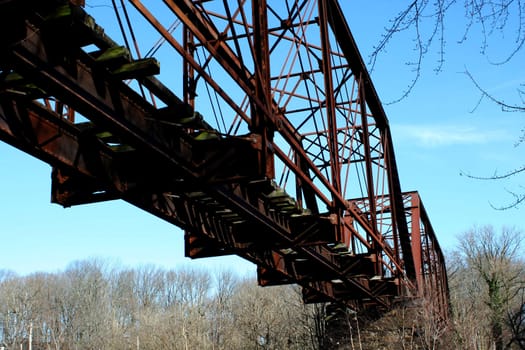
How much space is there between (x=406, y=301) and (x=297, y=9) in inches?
672

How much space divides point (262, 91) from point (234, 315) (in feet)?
160

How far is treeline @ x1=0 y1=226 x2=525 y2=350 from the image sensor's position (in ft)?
86.5

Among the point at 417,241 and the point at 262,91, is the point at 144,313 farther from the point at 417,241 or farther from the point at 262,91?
the point at 262,91

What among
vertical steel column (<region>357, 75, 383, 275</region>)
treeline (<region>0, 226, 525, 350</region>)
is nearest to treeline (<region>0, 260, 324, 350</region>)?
treeline (<region>0, 226, 525, 350</region>)

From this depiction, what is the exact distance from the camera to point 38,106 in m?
7.64

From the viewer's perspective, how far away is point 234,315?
55.3 m

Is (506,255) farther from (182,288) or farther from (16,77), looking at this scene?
(16,77)

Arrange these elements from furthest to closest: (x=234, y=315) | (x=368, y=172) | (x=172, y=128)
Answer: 1. (x=234, y=315)
2. (x=368, y=172)
3. (x=172, y=128)

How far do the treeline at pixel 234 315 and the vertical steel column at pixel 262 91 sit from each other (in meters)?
11.7

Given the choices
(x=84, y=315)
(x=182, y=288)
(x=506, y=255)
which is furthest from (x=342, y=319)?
(x=182, y=288)

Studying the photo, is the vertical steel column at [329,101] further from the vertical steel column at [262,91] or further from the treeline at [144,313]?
the treeline at [144,313]

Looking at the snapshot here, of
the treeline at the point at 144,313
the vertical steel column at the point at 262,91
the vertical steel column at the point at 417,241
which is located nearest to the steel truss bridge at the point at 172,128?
the vertical steel column at the point at 262,91

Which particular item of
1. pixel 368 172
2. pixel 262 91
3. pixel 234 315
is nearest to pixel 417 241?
pixel 368 172

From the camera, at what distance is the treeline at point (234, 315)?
26.4 m
